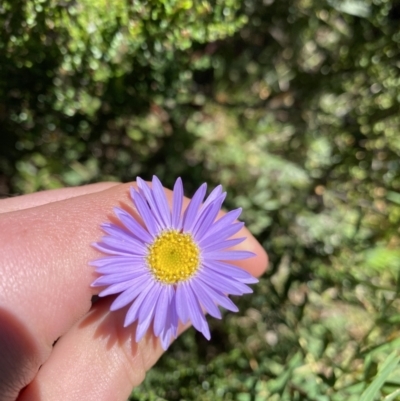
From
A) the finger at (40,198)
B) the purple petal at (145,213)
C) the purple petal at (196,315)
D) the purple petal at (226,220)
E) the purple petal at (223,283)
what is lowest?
the purple petal at (196,315)

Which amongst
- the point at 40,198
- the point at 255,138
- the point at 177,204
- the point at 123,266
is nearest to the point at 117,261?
the point at 123,266

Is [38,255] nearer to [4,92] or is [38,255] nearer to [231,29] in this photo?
[4,92]

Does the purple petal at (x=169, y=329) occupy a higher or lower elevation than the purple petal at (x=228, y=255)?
lower

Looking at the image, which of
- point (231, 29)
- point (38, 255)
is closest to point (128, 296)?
point (38, 255)

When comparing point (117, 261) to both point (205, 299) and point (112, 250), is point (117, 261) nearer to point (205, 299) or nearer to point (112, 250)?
point (112, 250)

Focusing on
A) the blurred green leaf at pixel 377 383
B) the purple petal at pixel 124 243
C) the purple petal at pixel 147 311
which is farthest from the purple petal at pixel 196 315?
the blurred green leaf at pixel 377 383

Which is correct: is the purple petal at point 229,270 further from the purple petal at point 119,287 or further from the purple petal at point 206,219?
the purple petal at point 119,287
